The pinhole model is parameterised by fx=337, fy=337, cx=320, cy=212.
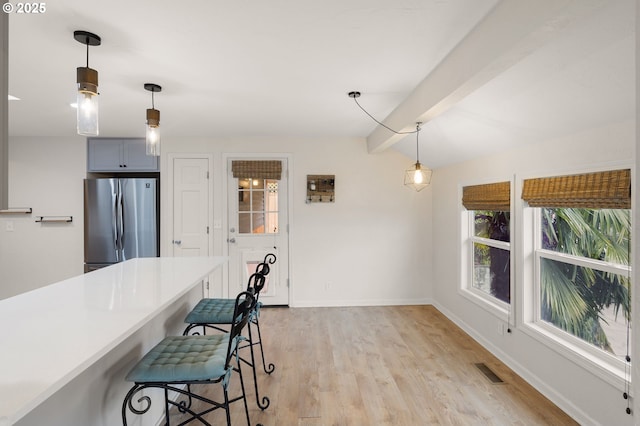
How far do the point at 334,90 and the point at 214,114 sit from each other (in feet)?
4.65

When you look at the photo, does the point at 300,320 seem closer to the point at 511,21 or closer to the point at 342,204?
the point at 342,204

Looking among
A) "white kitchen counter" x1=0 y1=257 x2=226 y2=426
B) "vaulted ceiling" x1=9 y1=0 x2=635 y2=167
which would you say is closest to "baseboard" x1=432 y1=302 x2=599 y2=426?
"vaulted ceiling" x1=9 y1=0 x2=635 y2=167

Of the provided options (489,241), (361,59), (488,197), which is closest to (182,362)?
(361,59)

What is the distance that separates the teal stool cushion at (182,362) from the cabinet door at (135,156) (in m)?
3.29

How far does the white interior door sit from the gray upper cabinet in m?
0.40

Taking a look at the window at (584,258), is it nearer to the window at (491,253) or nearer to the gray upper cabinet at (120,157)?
the window at (491,253)

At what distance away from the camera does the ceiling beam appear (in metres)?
1.29

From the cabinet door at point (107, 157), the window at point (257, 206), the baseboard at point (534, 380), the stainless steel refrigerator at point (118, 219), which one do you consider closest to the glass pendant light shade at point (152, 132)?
the stainless steel refrigerator at point (118, 219)

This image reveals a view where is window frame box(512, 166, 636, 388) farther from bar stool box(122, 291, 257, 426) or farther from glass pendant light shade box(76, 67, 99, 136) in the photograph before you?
glass pendant light shade box(76, 67, 99, 136)

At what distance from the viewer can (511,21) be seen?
150cm

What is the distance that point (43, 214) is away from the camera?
14.6 feet

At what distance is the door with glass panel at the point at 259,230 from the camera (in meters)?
4.66

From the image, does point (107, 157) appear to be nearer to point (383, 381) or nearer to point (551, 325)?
point (383, 381)

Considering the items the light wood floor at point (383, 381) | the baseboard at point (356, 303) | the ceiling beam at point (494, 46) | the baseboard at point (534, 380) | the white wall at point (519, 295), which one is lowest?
the light wood floor at point (383, 381)
